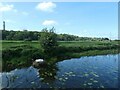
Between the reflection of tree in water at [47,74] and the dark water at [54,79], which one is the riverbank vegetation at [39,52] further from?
the reflection of tree in water at [47,74]

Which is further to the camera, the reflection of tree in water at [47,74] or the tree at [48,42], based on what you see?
the tree at [48,42]

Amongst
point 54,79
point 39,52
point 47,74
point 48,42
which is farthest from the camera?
point 48,42

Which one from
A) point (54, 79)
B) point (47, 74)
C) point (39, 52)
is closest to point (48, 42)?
point (39, 52)

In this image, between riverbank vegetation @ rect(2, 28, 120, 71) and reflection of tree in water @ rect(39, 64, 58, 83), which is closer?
reflection of tree in water @ rect(39, 64, 58, 83)

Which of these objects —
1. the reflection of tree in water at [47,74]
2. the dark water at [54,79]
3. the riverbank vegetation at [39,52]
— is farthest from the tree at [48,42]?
the dark water at [54,79]

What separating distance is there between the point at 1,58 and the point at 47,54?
12.1 meters

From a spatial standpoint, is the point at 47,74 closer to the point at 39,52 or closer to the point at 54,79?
the point at 54,79

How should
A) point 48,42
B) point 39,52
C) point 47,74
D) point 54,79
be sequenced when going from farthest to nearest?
point 48,42
point 39,52
point 47,74
point 54,79

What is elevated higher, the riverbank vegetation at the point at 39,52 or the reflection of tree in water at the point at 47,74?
the riverbank vegetation at the point at 39,52

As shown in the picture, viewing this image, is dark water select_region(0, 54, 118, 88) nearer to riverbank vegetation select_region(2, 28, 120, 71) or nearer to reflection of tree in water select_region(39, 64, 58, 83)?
reflection of tree in water select_region(39, 64, 58, 83)

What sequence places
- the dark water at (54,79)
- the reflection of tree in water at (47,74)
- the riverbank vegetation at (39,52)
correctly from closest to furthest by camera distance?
the dark water at (54,79), the reflection of tree in water at (47,74), the riverbank vegetation at (39,52)

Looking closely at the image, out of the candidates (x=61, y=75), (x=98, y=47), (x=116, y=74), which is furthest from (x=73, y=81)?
(x=98, y=47)

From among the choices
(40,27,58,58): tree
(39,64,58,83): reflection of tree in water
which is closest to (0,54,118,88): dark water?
(39,64,58,83): reflection of tree in water

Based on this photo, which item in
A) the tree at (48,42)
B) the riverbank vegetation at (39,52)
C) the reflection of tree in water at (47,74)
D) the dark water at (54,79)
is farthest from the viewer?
the tree at (48,42)
